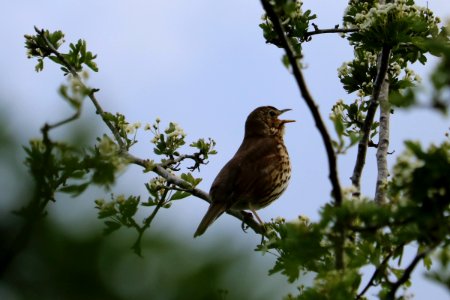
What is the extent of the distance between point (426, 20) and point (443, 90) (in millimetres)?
4158

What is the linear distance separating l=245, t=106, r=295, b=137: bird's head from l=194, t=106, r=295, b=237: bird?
8cm

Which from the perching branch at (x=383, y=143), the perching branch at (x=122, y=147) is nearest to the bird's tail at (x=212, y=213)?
the perching branch at (x=122, y=147)

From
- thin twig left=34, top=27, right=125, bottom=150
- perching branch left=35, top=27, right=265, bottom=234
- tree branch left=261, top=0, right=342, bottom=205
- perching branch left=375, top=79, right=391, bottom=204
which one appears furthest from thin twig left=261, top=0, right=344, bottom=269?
thin twig left=34, top=27, right=125, bottom=150

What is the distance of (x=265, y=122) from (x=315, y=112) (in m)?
6.53

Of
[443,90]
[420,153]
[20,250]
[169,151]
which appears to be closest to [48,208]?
[20,250]

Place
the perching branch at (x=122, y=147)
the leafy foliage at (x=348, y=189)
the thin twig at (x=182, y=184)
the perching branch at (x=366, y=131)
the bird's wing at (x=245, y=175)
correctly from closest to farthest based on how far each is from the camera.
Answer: the leafy foliage at (x=348, y=189) < the perching branch at (x=366, y=131) < the thin twig at (x=182, y=184) < the perching branch at (x=122, y=147) < the bird's wing at (x=245, y=175)

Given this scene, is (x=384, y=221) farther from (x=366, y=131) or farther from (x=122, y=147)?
(x=122, y=147)

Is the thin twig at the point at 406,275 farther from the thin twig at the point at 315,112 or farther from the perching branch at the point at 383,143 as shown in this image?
the perching branch at the point at 383,143

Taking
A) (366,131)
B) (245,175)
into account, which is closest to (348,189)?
(366,131)

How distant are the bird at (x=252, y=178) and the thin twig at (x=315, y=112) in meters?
3.44

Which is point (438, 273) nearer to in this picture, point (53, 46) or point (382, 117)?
point (382, 117)

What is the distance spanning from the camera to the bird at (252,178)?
24.3 ft

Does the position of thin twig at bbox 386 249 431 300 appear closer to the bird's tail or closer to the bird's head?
the bird's tail

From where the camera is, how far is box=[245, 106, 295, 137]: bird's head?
382 inches
